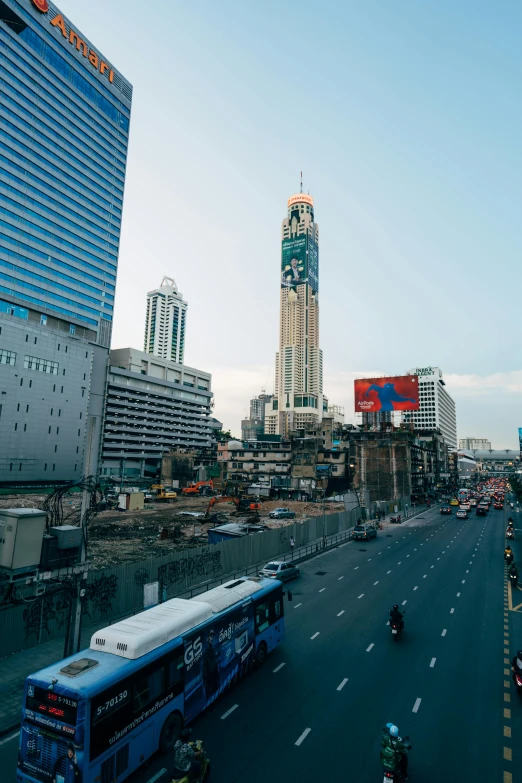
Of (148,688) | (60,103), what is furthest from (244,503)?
(60,103)

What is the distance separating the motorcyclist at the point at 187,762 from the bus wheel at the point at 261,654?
266 inches

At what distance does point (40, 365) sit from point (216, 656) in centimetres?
9182

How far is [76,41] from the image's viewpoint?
124 meters

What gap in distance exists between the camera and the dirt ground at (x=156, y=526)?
36125mm

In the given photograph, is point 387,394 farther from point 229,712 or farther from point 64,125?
point 64,125

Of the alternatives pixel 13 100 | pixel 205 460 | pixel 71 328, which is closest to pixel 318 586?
pixel 205 460

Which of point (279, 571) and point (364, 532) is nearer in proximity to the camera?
point (279, 571)

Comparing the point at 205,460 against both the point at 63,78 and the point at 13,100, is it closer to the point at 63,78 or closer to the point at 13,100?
the point at 13,100

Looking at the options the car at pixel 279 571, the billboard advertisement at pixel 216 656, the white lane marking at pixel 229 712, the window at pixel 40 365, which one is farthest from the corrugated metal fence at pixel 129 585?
the window at pixel 40 365

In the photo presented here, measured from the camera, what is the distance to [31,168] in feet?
348

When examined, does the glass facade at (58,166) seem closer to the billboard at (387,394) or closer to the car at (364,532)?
the billboard at (387,394)

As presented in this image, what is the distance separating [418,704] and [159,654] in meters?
8.69

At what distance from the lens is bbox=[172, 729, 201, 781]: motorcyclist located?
9.06 m

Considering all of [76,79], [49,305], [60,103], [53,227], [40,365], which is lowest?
[40,365]
